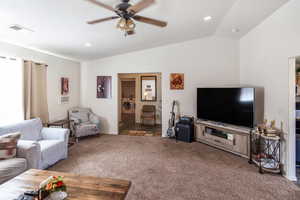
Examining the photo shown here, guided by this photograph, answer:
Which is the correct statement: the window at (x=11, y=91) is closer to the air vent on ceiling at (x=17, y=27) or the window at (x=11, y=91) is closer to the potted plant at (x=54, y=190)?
the air vent on ceiling at (x=17, y=27)

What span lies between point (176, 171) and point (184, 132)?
5.51 ft

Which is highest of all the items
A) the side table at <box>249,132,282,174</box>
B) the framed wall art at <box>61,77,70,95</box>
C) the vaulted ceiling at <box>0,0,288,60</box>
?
the vaulted ceiling at <box>0,0,288,60</box>

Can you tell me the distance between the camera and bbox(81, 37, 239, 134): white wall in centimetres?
442

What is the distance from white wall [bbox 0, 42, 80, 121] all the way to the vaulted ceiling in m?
0.21

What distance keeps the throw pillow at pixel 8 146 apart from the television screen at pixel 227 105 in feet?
13.1

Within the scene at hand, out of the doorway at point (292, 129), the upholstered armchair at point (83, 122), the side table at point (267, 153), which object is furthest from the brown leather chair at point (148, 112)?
the doorway at point (292, 129)

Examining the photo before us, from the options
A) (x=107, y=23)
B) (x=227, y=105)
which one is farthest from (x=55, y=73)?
(x=227, y=105)

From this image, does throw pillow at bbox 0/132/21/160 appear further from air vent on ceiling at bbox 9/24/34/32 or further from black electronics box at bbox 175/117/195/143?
black electronics box at bbox 175/117/195/143

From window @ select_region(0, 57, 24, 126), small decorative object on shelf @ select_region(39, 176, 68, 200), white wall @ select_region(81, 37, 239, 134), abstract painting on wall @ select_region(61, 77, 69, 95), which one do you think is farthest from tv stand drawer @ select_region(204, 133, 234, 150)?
window @ select_region(0, 57, 24, 126)

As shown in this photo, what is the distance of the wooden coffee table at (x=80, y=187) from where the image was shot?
4.46 ft

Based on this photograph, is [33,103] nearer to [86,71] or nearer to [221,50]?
[86,71]

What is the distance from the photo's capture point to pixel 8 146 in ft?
7.27

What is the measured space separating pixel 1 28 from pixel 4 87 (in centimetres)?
121

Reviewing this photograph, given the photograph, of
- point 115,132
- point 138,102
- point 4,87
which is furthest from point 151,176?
point 138,102
